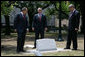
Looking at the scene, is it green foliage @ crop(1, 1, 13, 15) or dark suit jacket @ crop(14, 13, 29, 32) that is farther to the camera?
green foliage @ crop(1, 1, 13, 15)

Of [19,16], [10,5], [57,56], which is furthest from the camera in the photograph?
[10,5]

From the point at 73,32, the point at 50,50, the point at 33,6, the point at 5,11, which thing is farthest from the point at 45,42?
the point at 33,6

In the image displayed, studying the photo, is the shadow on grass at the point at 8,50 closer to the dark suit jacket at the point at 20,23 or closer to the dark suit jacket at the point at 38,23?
the dark suit jacket at the point at 20,23

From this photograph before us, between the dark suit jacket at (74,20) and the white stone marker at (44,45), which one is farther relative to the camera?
the dark suit jacket at (74,20)

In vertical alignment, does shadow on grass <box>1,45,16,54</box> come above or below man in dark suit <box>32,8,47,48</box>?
below

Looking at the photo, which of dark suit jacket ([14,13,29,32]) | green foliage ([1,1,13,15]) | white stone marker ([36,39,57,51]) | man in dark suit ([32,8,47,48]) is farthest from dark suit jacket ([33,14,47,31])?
green foliage ([1,1,13,15])

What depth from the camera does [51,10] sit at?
29.4 metres

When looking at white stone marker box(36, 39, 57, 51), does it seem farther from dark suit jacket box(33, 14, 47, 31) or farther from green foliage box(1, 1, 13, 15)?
green foliage box(1, 1, 13, 15)

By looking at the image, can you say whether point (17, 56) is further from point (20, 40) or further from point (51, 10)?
point (51, 10)

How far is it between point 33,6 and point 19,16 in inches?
682

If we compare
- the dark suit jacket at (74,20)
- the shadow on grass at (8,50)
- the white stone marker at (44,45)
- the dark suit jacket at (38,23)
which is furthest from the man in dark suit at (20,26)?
the dark suit jacket at (74,20)

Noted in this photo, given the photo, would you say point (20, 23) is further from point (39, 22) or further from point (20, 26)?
point (39, 22)

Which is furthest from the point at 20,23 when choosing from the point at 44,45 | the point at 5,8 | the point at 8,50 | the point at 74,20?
the point at 5,8

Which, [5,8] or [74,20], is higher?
[5,8]
